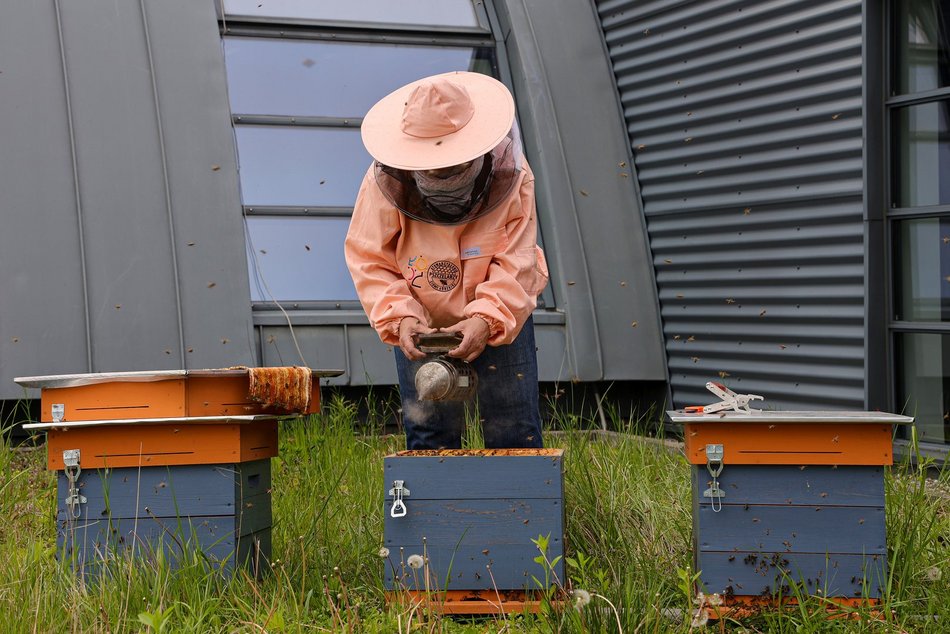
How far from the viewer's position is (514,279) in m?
3.00

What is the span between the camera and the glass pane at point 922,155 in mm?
4555

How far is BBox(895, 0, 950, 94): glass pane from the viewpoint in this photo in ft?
14.9

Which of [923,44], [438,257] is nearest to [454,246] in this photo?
[438,257]

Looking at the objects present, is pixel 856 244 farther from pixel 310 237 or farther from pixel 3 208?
pixel 3 208

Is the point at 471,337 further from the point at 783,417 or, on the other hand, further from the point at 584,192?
the point at 584,192

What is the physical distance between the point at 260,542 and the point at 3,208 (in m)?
3.00

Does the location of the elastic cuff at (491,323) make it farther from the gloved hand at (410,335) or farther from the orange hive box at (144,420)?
the orange hive box at (144,420)

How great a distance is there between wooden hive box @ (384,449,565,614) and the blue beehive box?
18.1 inches

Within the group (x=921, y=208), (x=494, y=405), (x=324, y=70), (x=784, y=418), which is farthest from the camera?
(x=324, y=70)

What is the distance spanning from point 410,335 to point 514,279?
0.36m

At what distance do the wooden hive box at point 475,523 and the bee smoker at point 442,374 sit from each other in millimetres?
184

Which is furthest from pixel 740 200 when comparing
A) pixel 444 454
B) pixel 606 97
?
pixel 444 454

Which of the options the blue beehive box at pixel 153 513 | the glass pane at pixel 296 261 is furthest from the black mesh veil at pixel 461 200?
the glass pane at pixel 296 261

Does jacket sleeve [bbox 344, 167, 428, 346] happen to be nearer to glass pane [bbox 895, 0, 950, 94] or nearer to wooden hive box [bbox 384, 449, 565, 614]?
wooden hive box [bbox 384, 449, 565, 614]
